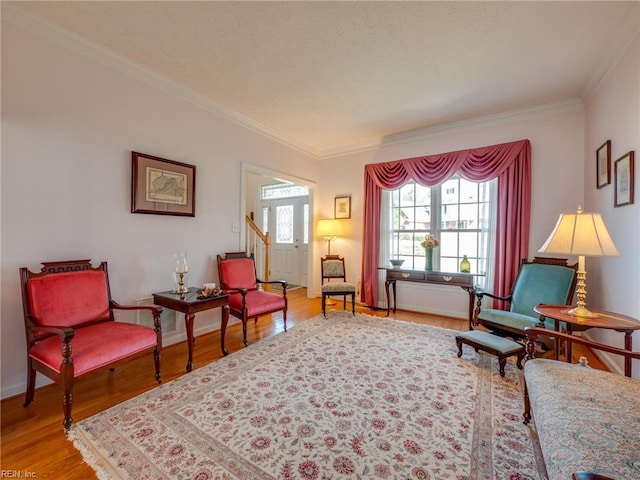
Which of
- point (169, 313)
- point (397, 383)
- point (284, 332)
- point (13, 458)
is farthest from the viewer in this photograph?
point (284, 332)

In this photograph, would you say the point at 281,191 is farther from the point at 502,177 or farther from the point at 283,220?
the point at 502,177

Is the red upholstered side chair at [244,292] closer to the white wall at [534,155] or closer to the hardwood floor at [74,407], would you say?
the hardwood floor at [74,407]

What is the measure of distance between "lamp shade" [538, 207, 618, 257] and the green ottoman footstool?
882mm

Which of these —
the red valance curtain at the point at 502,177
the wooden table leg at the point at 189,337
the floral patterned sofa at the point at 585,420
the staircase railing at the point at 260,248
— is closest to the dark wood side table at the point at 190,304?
the wooden table leg at the point at 189,337

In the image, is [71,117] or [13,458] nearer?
[13,458]

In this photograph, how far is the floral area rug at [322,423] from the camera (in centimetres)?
145

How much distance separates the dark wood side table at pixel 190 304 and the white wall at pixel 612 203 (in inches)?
136

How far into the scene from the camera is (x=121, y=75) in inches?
105

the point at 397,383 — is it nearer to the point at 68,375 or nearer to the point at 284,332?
the point at 284,332

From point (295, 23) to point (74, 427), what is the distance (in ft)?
10.5

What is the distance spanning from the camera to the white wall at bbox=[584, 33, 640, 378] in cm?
213

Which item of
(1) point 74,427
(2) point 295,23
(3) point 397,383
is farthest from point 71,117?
(3) point 397,383

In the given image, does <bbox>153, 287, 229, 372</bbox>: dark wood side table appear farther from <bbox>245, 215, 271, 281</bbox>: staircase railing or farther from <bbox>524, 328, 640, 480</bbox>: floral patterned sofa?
<bbox>245, 215, 271, 281</bbox>: staircase railing

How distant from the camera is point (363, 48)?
96.2 inches
